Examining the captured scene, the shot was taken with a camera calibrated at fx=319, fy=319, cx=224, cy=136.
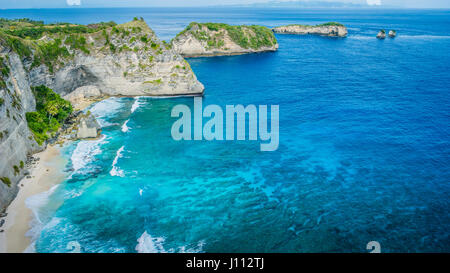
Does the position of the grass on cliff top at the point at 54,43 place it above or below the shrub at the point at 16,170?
above

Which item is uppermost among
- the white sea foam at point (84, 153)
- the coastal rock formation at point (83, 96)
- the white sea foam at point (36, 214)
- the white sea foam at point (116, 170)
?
the coastal rock formation at point (83, 96)

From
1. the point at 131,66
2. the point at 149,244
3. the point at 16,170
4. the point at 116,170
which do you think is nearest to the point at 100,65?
the point at 131,66

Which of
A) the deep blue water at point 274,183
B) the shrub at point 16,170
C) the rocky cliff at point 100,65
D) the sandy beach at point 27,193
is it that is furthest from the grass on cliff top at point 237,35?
the shrub at point 16,170

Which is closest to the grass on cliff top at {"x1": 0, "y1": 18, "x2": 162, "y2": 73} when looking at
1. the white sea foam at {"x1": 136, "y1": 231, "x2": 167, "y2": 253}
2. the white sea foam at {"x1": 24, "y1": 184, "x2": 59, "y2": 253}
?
the white sea foam at {"x1": 24, "y1": 184, "x2": 59, "y2": 253}

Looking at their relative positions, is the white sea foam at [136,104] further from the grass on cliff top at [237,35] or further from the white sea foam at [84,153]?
the grass on cliff top at [237,35]

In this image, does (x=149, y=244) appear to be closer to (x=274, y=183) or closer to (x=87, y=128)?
(x=274, y=183)

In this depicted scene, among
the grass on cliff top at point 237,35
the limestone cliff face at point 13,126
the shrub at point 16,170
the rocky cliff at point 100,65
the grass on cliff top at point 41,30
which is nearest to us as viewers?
the limestone cliff face at point 13,126

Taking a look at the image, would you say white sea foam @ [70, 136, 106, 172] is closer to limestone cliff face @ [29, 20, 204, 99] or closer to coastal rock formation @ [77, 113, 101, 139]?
coastal rock formation @ [77, 113, 101, 139]
